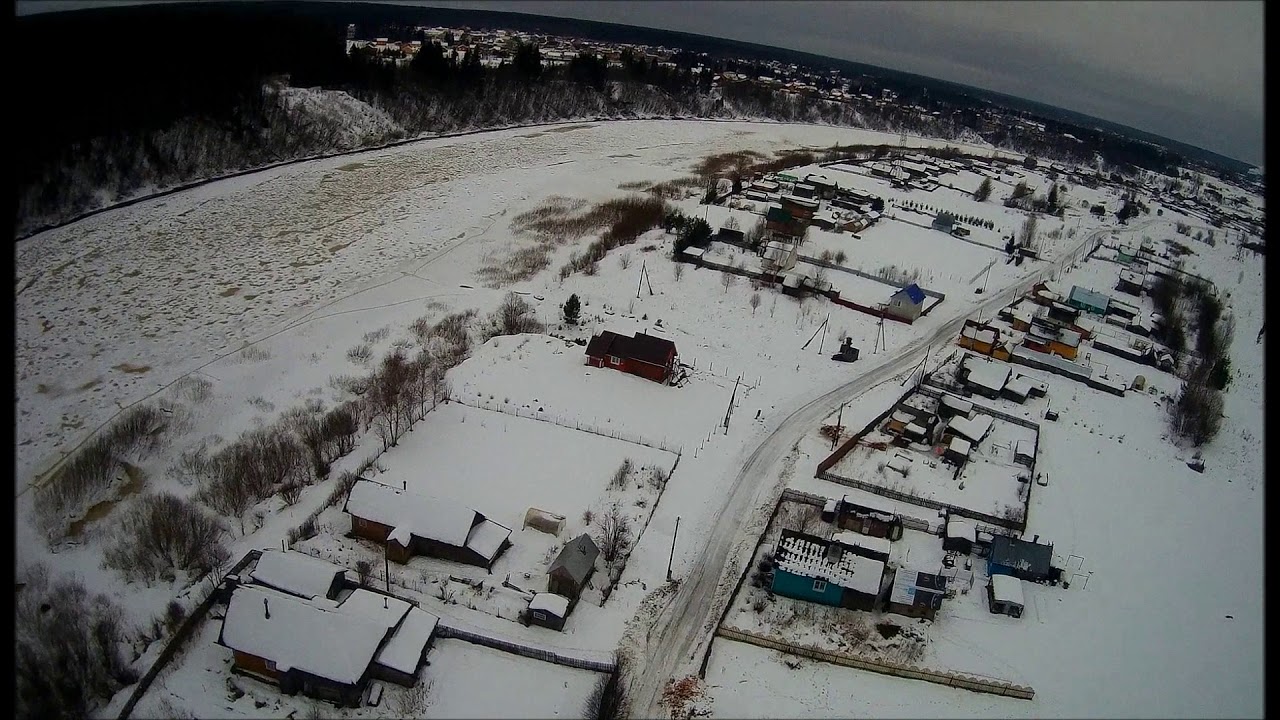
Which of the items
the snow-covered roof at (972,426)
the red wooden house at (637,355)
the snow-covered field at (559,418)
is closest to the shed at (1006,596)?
the snow-covered field at (559,418)

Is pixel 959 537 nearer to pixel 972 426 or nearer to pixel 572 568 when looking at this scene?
pixel 972 426

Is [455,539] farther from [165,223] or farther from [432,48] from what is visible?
[432,48]

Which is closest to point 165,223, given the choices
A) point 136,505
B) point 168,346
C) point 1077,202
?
point 168,346

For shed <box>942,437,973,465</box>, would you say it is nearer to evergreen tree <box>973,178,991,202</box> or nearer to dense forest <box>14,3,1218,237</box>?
dense forest <box>14,3,1218,237</box>

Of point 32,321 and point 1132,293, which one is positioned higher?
point 1132,293

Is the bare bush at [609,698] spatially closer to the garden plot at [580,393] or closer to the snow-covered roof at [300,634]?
the snow-covered roof at [300,634]

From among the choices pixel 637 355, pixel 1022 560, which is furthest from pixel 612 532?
pixel 1022 560

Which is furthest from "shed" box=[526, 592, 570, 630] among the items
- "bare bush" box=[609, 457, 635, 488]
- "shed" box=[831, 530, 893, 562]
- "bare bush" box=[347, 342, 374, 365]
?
"bare bush" box=[347, 342, 374, 365]
